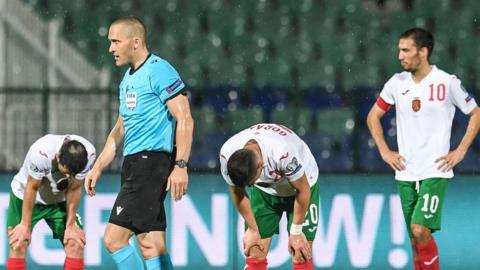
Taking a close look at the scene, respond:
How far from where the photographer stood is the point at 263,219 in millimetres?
7910

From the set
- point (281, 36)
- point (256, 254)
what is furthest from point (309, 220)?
point (281, 36)

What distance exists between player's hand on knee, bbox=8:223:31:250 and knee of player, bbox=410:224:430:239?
2.79 metres

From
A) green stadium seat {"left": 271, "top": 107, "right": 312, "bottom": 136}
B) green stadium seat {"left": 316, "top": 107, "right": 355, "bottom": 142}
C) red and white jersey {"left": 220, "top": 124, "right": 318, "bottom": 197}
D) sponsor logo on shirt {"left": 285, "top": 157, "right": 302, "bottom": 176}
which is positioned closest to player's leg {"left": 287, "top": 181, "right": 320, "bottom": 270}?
red and white jersey {"left": 220, "top": 124, "right": 318, "bottom": 197}

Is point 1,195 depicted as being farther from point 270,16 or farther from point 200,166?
point 270,16

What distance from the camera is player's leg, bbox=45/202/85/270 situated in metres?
8.53

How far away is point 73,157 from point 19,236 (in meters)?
1.06

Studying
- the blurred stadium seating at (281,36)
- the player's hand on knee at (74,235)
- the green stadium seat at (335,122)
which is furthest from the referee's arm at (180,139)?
the blurred stadium seating at (281,36)

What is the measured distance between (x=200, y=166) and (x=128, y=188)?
3.69 m

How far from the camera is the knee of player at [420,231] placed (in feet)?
27.2

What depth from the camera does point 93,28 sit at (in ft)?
45.1

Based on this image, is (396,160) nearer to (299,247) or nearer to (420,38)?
(420,38)

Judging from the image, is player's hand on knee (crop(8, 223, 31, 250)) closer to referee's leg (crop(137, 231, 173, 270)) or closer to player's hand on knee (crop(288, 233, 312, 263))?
referee's leg (crop(137, 231, 173, 270))

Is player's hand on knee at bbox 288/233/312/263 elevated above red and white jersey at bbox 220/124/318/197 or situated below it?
below

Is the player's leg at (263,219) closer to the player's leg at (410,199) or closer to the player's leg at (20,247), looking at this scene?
the player's leg at (410,199)
